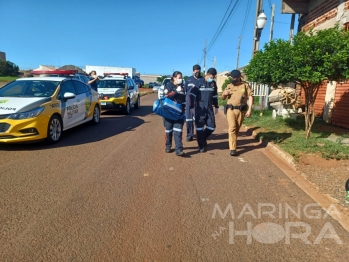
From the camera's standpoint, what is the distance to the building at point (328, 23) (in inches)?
325

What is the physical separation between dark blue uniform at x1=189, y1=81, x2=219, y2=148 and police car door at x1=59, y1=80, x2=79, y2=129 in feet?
10.9

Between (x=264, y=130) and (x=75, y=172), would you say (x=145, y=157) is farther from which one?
(x=264, y=130)

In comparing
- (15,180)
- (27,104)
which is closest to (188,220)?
(15,180)

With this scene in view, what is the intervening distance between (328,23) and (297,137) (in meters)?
5.11

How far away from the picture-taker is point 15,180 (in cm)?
418

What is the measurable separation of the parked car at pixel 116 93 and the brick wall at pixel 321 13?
7.89 metres

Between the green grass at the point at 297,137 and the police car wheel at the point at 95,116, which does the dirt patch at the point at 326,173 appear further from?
the police car wheel at the point at 95,116

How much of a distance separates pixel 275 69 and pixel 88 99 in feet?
18.6

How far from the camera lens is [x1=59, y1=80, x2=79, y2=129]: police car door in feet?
22.8

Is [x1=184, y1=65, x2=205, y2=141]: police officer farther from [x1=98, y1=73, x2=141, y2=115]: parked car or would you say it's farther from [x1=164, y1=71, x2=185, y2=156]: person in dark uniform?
[x1=98, y1=73, x2=141, y2=115]: parked car

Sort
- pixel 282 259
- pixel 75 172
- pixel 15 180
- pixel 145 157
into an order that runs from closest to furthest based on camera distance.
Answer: pixel 282 259
pixel 15 180
pixel 75 172
pixel 145 157

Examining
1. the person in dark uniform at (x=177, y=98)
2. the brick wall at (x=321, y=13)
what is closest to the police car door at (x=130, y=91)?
the person in dark uniform at (x=177, y=98)

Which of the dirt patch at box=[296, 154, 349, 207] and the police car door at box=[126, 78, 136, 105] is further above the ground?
the police car door at box=[126, 78, 136, 105]

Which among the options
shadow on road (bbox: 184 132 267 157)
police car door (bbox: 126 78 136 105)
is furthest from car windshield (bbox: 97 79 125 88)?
shadow on road (bbox: 184 132 267 157)
